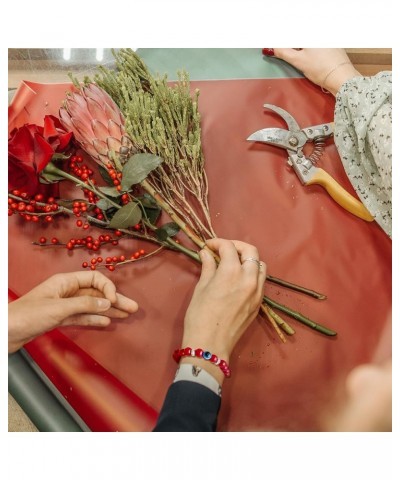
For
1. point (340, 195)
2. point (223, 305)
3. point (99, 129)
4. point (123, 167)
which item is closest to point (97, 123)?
point (99, 129)

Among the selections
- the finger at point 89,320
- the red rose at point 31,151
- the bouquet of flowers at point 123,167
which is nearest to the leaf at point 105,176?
the bouquet of flowers at point 123,167

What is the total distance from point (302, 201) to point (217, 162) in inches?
9.9

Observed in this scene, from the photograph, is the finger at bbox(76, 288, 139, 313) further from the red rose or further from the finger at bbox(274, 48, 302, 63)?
the finger at bbox(274, 48, 302, 63)

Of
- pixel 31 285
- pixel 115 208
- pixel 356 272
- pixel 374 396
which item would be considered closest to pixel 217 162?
pixel 115 208

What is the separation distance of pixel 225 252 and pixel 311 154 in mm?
404

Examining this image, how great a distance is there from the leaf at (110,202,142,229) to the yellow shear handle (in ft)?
1.50

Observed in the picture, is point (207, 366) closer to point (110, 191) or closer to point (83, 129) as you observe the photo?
point (110, 191)

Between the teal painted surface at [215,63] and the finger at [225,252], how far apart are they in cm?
50

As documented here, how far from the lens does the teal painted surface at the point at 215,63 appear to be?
118 centimetres

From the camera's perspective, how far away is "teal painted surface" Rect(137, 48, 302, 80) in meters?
1.18

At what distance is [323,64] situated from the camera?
3.80ft

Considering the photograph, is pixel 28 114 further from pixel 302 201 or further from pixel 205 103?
pixel 302 201

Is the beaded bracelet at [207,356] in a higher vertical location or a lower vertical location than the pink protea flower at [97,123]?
lower

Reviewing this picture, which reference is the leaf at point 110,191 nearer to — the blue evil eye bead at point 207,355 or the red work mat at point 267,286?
the red work mat at point 267,286
